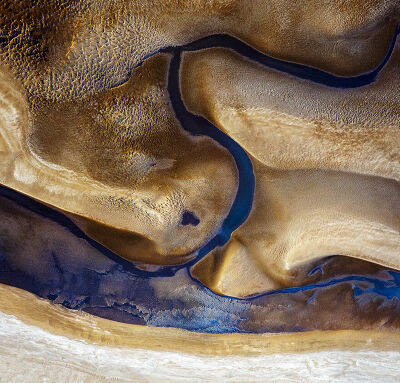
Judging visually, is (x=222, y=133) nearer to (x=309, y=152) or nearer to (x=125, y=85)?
(x=309, y=152)

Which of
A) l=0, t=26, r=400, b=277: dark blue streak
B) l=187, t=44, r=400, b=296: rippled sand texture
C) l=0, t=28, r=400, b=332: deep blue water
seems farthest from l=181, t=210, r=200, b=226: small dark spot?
l=187, t=44, r=400, b=296: rippled sand texture

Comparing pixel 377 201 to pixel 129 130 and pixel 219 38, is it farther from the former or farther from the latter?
pixel 129 130

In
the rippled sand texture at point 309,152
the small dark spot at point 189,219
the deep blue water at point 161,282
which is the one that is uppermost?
the rippled sand texture at point 309,152

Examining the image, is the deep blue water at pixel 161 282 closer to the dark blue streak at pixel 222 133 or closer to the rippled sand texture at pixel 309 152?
the dark blue streak at pixel 222 133

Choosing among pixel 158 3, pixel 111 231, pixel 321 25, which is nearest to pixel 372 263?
pixel 321 25

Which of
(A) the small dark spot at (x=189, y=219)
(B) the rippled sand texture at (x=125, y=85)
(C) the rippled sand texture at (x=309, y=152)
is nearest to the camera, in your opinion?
(B) the rippled sand texture at (x=125, y=85)

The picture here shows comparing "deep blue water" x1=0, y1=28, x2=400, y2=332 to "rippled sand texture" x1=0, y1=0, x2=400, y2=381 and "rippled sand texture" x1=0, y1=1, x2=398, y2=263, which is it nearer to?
"rippled sand texture" x1=0, y1=0, x2=400, y2=381

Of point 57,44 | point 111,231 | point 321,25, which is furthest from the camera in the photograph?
point 111,231

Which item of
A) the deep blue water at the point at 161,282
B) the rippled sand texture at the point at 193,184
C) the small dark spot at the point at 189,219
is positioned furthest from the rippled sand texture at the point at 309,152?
the small dark spot at the point at 189,219
